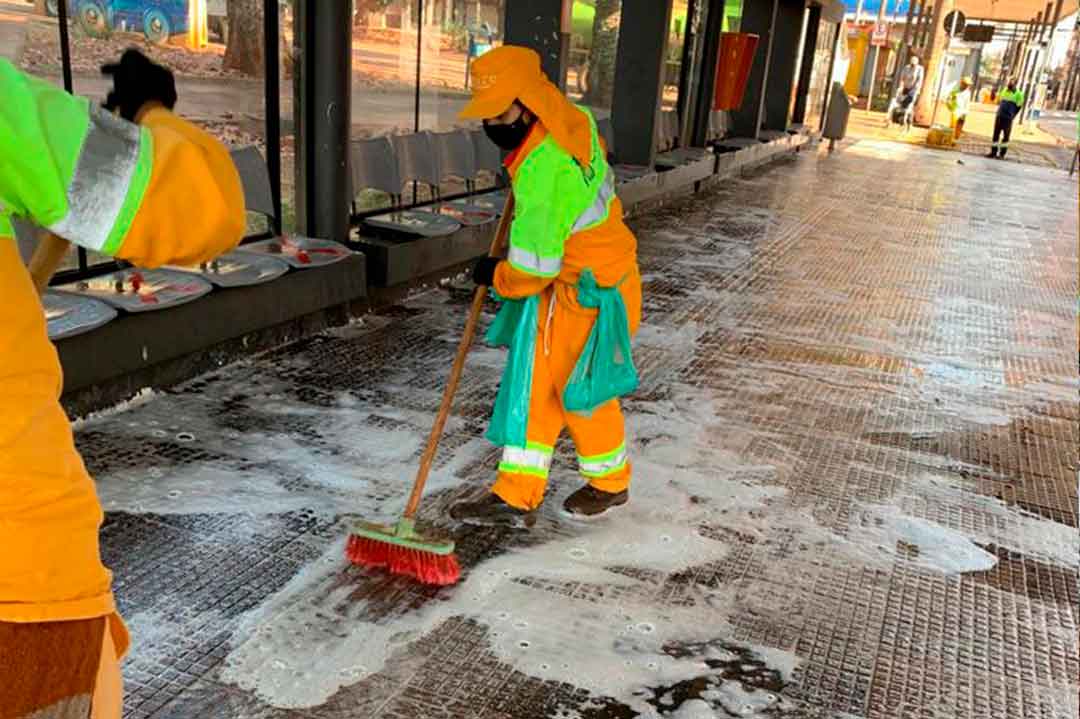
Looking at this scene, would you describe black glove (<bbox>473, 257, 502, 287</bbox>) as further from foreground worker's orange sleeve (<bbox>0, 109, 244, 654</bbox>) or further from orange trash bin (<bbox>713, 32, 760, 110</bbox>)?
orange trash bin (<bbox>713, 32, 760, 110</bbox>)

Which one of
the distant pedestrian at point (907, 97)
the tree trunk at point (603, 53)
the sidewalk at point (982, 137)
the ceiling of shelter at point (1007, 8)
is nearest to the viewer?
the tree trunk at point (603, 53)

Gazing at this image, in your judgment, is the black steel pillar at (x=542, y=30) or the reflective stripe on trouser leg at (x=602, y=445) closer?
the reflective stripe on trouser leg at (x=602, y=445)

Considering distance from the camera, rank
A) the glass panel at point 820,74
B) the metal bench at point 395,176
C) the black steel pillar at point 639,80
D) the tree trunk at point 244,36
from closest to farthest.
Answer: the tree trunk at point 244,36
the metal bench at point 395,176
the black steel pillar at point 639,80
the glass panel at point 820,74

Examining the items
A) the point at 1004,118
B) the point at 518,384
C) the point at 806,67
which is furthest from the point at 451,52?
the point at 1004,118

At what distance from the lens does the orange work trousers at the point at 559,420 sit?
3.19 m

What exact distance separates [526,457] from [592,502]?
35 cm

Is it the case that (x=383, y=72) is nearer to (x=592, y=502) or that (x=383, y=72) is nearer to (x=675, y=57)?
(x=592, y=502)

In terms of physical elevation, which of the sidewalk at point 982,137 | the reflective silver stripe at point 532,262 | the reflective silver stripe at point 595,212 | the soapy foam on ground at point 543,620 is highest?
the reflective silver stripe at point 595,212

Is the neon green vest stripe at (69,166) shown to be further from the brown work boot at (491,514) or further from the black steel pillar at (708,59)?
the black steel pillar at (708,59)

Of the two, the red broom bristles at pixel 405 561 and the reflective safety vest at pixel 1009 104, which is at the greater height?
the reflective safety vest at pixel 1009 104

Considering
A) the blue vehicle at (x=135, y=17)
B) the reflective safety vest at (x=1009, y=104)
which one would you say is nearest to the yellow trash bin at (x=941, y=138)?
the reflective safety vest at (x=1009, y=104)

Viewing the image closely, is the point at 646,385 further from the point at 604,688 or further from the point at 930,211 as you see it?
the point at 930,211

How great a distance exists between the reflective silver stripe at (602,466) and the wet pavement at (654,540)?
0.22 metres

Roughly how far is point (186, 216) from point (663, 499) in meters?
2.74
